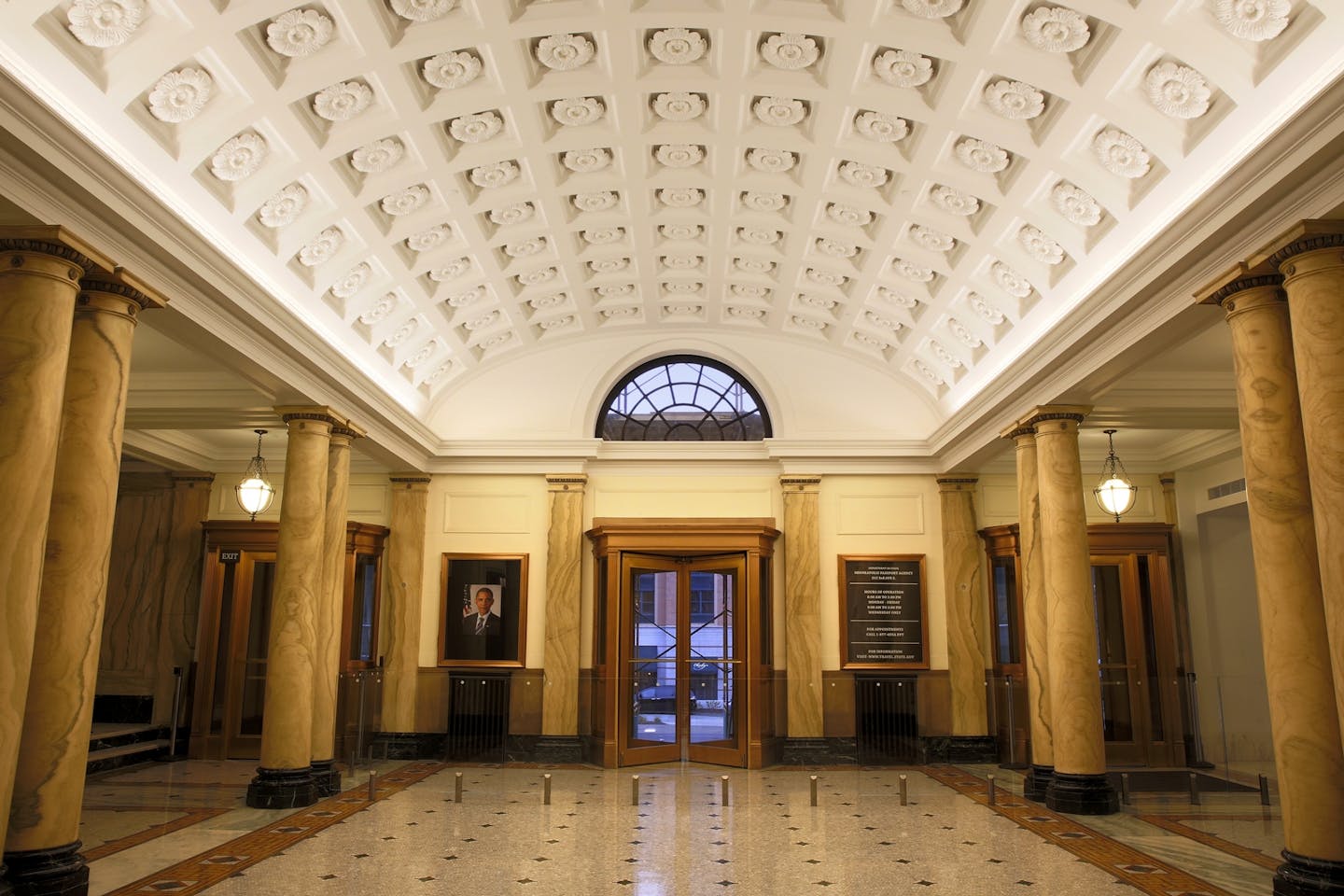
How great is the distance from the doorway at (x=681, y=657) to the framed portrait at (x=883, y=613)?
5.71 ft

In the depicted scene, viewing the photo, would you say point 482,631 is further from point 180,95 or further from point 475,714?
point 180,95

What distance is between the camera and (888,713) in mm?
13312

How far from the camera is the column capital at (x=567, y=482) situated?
14.6 m

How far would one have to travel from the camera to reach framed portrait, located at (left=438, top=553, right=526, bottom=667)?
561 inches

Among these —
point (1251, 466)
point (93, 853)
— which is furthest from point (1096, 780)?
point (93, 853)

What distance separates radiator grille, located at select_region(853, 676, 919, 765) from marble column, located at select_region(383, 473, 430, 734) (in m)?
6.47

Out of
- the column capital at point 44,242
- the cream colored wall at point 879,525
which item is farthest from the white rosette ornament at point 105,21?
the cream colored wall at point 879,525

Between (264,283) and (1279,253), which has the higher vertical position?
(264,283)

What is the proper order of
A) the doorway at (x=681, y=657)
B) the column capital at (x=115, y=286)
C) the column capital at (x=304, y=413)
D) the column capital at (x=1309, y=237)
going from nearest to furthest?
the column capital at (x=1309, y=237) < the column capital at (x=115, y=286) < the column capital at (x=304, y=413) < the doorway at (x=681, y=657)

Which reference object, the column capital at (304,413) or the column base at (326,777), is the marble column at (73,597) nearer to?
the column capital at (304,413)

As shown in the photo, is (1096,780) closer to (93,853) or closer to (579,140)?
(579,140)

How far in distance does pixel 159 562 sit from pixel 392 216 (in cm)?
835

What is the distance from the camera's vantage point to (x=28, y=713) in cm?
614

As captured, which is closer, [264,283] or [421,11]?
[421,11]
